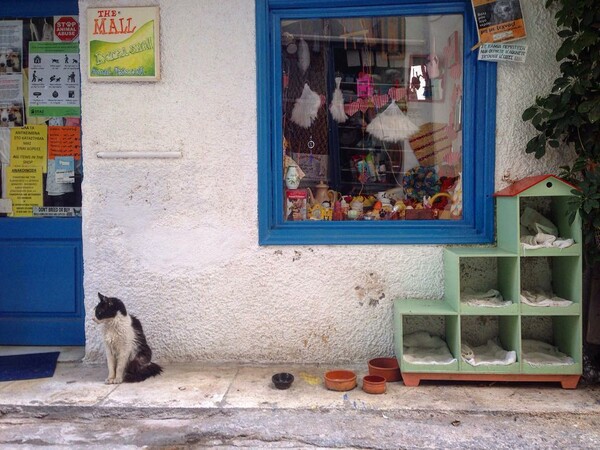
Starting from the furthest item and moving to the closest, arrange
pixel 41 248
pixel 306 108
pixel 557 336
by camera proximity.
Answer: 1. pixel 41 248
2. pixel 306 108
3. pixel 557 336

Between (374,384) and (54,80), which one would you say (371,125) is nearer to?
(374,384)

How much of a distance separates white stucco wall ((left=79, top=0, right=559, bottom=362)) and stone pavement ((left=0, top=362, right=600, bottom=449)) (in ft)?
1.30

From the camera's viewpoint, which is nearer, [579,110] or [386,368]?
[579,110]

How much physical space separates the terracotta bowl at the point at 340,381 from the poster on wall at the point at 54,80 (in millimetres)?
2963

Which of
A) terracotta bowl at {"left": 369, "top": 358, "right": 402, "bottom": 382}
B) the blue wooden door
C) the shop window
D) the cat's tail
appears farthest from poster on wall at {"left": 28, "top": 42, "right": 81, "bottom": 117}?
terracotta bowl at {"left": 369, "top": 358, "right": 402, "bottom": 382}

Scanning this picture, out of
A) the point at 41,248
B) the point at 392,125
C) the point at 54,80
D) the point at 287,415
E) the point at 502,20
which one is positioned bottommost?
the point at 287,415

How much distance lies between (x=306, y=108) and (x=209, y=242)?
1258 mm

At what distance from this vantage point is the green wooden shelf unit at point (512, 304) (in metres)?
4.11

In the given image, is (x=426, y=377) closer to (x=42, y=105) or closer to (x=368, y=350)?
(x=368, y=350)

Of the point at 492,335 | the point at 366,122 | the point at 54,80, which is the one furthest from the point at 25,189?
the point at 492,335

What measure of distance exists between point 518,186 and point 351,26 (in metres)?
1.72

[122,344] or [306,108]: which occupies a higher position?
[306,108]

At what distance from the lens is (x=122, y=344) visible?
429cm

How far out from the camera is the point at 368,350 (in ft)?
15.4
